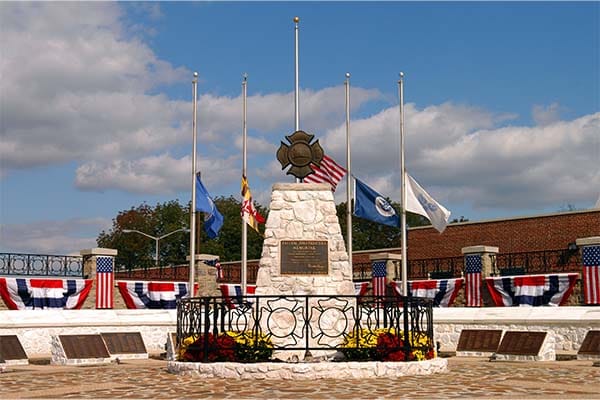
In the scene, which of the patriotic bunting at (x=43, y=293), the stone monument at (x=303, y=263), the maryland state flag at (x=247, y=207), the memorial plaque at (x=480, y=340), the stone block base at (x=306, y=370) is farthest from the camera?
the patriotic bunting at (x=43, y=293)

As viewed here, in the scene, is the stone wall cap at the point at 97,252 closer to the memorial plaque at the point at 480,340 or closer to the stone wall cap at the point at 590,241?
the memorial plaque at the point at 480,340

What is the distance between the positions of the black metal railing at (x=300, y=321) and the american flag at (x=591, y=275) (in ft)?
30.5

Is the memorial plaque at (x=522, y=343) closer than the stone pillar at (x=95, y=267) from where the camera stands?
Yes

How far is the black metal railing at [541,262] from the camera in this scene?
29.3m

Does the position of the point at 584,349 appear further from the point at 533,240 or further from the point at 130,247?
the point at 130,247

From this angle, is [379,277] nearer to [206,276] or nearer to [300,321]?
[206,276]

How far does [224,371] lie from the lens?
13344mm

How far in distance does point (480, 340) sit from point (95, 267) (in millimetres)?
13614

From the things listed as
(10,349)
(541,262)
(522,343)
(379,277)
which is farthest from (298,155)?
A: (541,262)

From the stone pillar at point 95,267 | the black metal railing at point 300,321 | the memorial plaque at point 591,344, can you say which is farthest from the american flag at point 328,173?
the stone pillar at point 95,267

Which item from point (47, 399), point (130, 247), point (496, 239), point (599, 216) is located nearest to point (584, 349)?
point (47, 399)

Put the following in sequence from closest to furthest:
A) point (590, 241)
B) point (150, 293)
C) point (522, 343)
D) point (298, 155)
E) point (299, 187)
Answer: point (299, 187)
point (298, 155)
point (522, 343)
point (590, 241)
point (150, 293)

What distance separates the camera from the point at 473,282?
1032 inches

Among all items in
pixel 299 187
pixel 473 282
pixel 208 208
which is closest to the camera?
pixel 299 187
